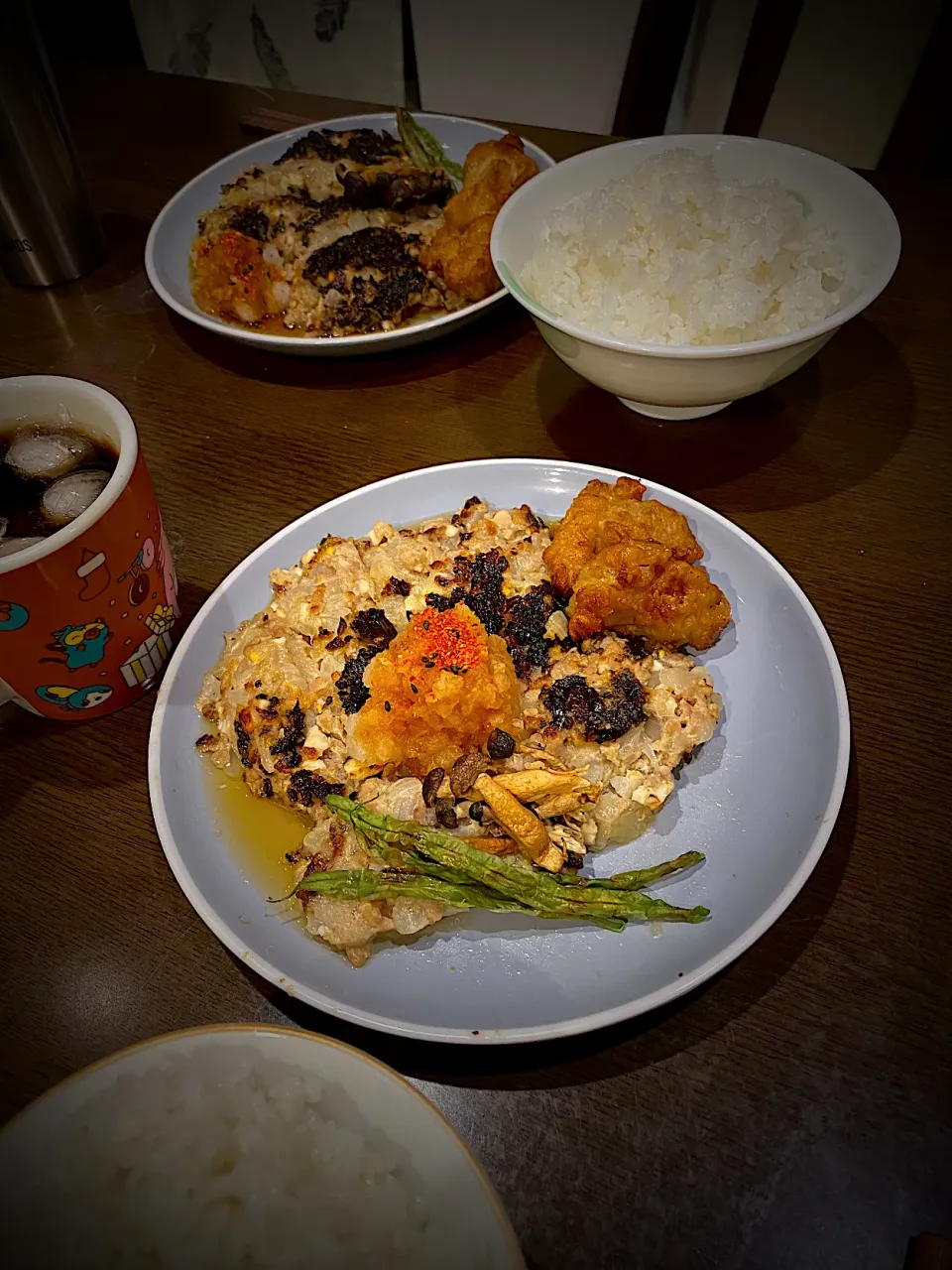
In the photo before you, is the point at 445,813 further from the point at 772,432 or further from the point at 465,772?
the point at 772,432

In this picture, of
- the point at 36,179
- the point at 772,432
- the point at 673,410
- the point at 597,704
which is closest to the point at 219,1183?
the point at 597,704

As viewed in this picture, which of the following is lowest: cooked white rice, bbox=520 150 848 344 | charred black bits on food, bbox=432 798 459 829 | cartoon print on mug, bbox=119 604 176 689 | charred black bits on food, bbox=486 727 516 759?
cartoon print on mug, bbox=119 604 176 689

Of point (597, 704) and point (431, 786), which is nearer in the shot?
point (431, 786)

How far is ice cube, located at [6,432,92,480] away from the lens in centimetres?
165

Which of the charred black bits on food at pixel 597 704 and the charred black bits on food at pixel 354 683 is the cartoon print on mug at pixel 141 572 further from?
the charred black bits on food at pixel 597 704

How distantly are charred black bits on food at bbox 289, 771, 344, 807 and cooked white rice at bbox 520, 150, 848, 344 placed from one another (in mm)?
1374

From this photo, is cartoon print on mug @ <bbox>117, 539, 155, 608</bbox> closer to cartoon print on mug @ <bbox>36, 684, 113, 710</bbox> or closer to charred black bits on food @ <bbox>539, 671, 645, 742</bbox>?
cartoon print on mug @ <bbox>36, 684, 113, 710</bbox>

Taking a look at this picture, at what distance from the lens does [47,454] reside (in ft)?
5.44

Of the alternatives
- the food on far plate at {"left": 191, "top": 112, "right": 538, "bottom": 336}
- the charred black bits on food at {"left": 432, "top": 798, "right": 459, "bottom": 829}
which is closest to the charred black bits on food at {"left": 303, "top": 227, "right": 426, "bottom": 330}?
the food on far plate at {"left": 191, "top": 112, "right": 538, "bottom": 336}

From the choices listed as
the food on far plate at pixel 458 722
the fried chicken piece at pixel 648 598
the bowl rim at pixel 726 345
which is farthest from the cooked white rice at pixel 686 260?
the fried chicken piece at pixel 648 598

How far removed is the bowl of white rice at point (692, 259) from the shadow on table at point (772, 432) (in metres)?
0.11

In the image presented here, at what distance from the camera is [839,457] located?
7.61ft

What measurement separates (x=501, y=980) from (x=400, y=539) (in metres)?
1.01

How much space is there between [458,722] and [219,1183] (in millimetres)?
804
